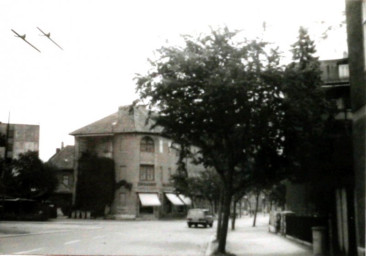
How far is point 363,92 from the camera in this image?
13.3 m

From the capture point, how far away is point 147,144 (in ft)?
205

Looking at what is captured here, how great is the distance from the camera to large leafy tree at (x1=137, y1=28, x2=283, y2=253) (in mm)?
16672

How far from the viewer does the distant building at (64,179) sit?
62.1 meters

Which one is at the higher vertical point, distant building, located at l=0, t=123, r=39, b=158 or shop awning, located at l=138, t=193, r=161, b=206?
distant building, located at l=0, t=123, r=39, b=158

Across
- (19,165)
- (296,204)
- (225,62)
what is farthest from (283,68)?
(19,165)

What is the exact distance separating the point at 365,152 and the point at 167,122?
803cm

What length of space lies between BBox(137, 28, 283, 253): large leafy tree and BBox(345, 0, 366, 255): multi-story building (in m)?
3.47

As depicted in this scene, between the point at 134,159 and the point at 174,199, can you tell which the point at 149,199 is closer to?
the point at 174,199

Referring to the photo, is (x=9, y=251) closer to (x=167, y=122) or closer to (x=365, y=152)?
→ (x=167, y=122)

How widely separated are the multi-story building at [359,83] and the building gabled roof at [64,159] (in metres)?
57.9

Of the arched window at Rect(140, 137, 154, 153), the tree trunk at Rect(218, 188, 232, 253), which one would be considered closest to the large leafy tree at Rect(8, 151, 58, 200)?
the arched window at Rect(140, 137, 154, 153)

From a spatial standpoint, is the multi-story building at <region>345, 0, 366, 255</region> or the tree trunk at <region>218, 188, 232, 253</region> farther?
the tree trunk at <region>218, 188, 232, 253</region>

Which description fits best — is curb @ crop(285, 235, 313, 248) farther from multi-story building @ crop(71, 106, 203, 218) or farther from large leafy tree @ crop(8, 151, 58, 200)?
multi-story building @ crop(71, 106, 203, 218)

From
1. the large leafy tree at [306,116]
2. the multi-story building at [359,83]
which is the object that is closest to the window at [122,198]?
the large leafy tree at [306,116]
